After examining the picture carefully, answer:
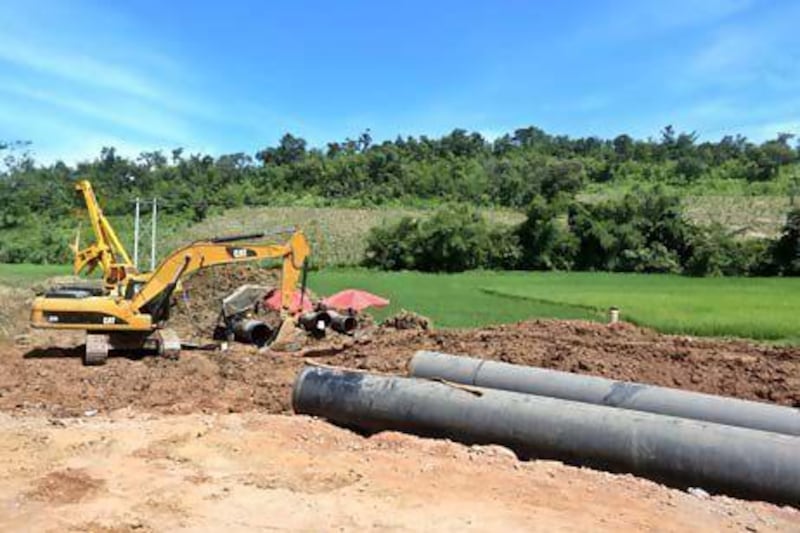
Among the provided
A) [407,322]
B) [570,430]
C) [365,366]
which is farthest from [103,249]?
[570,430]

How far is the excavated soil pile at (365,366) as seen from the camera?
13.5m

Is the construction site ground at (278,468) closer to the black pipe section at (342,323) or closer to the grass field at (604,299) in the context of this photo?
the black pipe section at (342,323)

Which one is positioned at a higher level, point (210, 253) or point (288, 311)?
point (210, 253)

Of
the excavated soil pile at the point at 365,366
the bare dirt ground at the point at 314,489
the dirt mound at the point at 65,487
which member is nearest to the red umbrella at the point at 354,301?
the excavated soil pile at the point at 365,366

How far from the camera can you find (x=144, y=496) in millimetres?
7996

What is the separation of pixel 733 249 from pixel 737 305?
24.8 meters

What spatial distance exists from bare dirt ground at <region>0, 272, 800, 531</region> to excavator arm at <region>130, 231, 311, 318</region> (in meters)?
2.20

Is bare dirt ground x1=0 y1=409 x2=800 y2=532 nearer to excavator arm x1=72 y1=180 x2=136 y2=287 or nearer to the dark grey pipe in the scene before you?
the dark grey pipe

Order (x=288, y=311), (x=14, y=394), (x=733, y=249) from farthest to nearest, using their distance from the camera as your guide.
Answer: (x=733, y=249) → (x=288, y=311) → (x=14, y=394)

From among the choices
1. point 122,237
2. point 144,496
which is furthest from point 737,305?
point 122,237

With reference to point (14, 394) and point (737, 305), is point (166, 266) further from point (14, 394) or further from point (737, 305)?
point (737, 305)

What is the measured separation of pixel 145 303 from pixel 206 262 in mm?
1510

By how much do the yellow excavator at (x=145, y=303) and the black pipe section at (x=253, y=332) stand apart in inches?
79.6

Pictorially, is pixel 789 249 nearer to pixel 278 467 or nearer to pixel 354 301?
pixel 354 301
